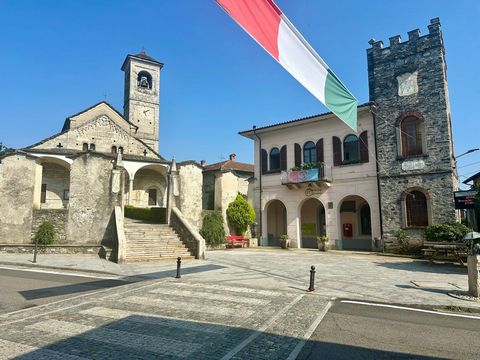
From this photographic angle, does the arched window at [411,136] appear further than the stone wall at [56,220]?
Yes

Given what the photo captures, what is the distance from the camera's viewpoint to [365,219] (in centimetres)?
2562

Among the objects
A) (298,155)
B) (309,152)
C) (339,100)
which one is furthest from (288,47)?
(298,155)

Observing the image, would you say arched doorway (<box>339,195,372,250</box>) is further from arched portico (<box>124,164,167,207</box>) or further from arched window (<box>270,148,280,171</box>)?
arched portico (<box>124,164,167,207</box>)

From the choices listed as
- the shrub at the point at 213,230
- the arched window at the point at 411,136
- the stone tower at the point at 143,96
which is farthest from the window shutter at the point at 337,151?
the stone tower at the point at 143,96

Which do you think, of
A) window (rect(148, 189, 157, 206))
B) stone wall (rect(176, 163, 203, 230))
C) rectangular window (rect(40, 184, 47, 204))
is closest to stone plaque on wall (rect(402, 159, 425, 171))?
stone wall (rect(176, 163, 203, 230))

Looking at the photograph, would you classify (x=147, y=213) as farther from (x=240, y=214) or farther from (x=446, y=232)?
(x=446, y=232)

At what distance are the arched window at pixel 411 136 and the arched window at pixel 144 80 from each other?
35976 millimetres

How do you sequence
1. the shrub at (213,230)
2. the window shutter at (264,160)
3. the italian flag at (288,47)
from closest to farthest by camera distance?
the italian flag at (288,47), the shrub at (213,230), the window shutter at (264,160)

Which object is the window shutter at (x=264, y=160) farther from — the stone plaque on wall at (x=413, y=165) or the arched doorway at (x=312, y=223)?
the stone plaque on wall at (x=413, y=165)

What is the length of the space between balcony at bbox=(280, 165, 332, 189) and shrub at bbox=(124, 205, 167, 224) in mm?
10114

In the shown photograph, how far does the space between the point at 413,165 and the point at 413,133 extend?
2.02 metres

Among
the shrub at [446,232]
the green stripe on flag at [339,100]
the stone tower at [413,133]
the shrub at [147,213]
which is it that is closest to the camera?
the green stripe on flag at [339,100]

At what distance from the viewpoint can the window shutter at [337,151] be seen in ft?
75.2

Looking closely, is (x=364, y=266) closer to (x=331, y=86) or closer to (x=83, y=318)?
(x=331, y=86)
